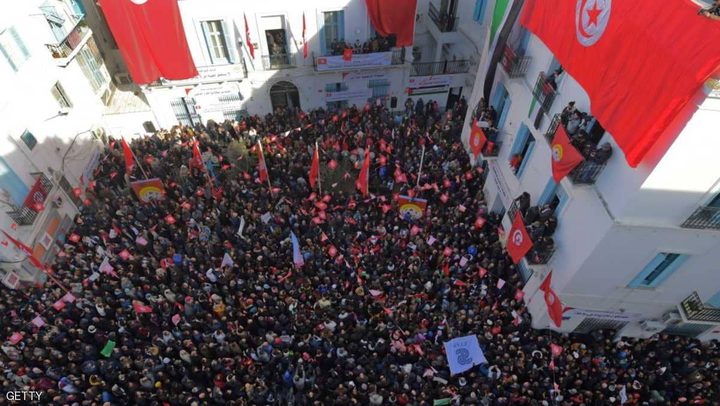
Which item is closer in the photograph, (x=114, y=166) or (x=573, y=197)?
(x=573, y=197)

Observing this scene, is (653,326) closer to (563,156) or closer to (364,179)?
(563,156)

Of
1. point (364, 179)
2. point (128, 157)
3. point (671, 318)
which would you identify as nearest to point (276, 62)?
point (128, 157)

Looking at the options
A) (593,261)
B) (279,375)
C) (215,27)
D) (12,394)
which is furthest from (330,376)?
(215,27)

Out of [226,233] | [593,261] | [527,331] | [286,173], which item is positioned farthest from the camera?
[286,173]

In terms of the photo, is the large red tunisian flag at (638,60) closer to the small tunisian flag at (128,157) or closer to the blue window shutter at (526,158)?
the blue window shutter at (526,158)

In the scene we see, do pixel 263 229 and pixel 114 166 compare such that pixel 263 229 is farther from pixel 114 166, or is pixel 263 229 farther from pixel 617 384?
pixel 617 384
